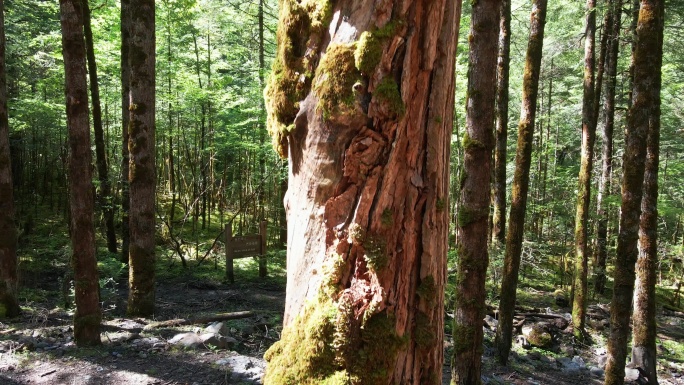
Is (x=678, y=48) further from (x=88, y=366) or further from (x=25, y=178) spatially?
(x=25, y=178)

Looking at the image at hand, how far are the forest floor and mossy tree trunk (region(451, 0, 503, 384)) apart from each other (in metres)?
1.87

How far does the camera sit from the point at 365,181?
5.35ft

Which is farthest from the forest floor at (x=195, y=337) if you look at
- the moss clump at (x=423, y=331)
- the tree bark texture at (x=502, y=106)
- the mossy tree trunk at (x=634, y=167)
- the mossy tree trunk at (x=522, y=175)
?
the moss clump at (x=423, y=331)

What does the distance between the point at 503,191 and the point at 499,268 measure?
114 inches

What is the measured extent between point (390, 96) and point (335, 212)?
452mm

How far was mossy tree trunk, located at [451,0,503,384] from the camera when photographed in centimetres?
550

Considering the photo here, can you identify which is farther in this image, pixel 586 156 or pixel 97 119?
pixel 97 119

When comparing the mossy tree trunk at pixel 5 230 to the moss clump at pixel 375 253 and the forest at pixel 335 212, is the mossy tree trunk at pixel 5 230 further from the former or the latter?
the moss clump at pixel 375 253

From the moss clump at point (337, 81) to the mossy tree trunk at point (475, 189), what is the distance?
4.28 meters

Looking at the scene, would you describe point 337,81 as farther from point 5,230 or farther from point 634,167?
point 5,230

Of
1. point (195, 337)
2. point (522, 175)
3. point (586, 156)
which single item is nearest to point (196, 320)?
point (195, 337)

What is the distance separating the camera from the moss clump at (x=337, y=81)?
1601 mm

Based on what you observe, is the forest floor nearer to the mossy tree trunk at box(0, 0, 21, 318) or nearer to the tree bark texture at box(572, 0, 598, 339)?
the mossy tree trunk at box(0, 0, 21, 318)

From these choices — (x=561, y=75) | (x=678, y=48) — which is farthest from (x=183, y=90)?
(x=561, y=75)
